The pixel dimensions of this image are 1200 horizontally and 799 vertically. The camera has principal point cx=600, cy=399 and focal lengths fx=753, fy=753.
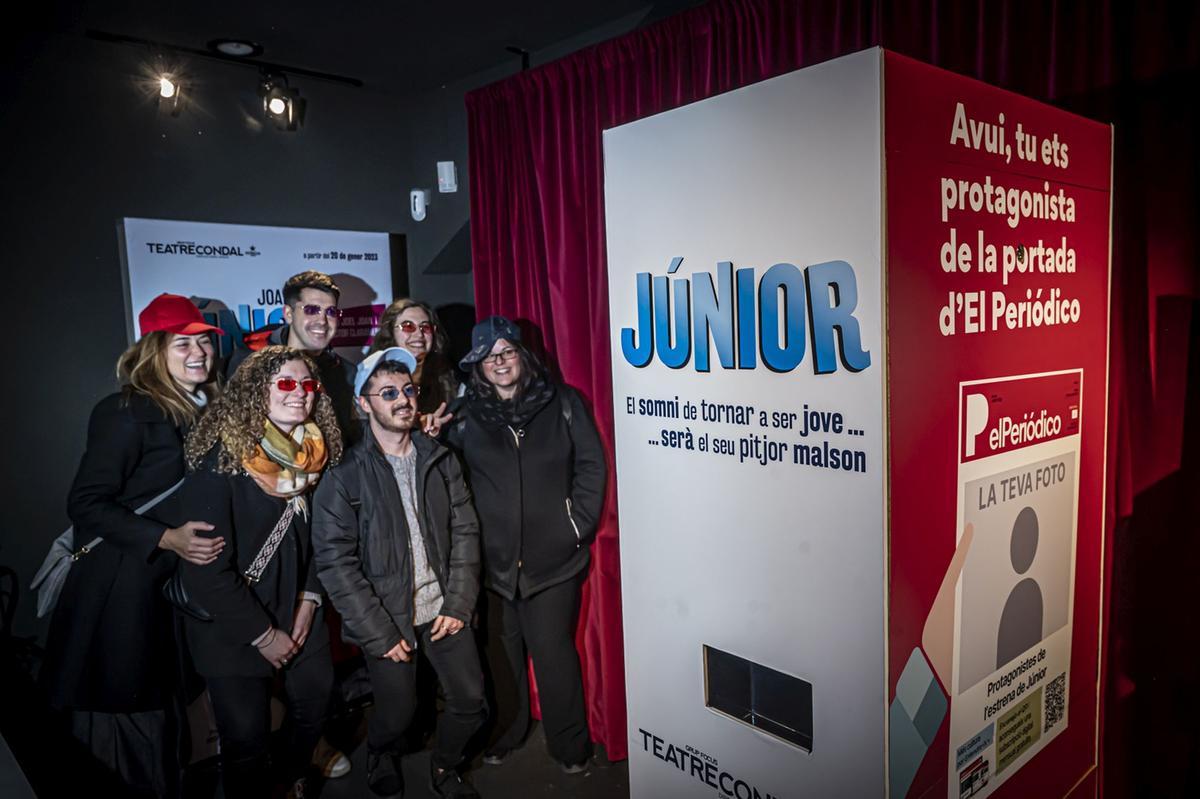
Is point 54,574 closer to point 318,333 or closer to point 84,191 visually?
point 318,333

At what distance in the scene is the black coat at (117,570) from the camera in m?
2.35

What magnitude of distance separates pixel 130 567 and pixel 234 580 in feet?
1.56

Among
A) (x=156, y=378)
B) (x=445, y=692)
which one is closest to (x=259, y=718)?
(x=445, y=692)

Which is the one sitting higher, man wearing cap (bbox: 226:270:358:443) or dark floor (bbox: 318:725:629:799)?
man wearing cap (bbox: 226:270:358:443)

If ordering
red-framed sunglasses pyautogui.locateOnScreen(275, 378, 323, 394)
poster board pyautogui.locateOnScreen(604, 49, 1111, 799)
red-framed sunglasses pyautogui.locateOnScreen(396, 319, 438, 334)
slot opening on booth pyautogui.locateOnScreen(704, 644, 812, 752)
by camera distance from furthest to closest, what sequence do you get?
red-framed sunglasses pyautogui.locateOnScreen(396, 319, 438, 334) < red-framed sunglasses pyautogui.locateOnScreen(275, 378, 323, 394) < slot opening on booth pyautogui.locateOnScreen(704, 644, 812, 752) < poster board pyautogui.locateOnScreen(604, 49, 1111, 799)

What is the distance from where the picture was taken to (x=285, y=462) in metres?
2.30

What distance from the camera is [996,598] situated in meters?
1.43

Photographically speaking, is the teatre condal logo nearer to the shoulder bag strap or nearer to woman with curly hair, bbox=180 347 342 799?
woman with curly hair, bbox=180 347 342 799

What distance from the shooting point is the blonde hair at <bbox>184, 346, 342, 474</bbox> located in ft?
7.36

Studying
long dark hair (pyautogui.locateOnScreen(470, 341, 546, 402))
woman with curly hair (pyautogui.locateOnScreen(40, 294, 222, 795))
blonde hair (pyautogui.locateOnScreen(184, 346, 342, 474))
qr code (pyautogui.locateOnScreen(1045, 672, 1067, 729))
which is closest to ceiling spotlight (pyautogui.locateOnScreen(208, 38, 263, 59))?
woman with curly hair (pyautogui.locateOnScreen(40, 294, 222, 795))

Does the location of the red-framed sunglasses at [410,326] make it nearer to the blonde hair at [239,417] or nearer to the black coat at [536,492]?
the black coat at [536,492]

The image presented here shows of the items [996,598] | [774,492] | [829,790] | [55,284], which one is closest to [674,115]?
[774,492]

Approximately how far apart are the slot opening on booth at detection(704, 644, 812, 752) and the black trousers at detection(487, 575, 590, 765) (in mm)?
1305

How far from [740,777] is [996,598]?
596 mm
